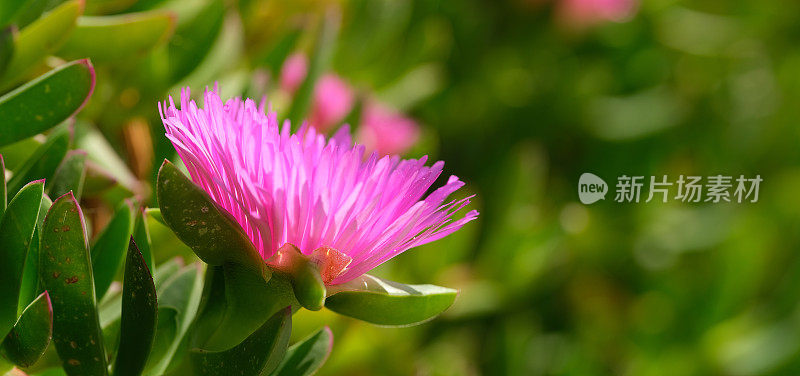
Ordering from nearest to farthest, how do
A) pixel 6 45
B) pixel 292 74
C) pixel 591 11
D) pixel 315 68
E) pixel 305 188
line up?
1. pixel 305 188
2. pixel 6 45
3. pixel 315 68
4. pixel 292 74
5. pixel 591 11

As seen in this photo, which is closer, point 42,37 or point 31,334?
point 31,334

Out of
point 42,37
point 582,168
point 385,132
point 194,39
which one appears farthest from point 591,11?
point 42,37

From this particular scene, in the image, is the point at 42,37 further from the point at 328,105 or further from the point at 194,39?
the point at 328,105

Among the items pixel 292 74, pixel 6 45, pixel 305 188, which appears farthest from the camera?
pixel 292 74

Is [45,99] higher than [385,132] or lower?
lower

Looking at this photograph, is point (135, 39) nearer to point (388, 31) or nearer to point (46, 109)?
point (46, 109)

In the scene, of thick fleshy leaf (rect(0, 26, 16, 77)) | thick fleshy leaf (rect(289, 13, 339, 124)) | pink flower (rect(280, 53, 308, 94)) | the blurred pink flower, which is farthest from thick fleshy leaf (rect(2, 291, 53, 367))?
the blurred pink flower

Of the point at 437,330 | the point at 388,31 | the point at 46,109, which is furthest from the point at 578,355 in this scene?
the point at 46,109
